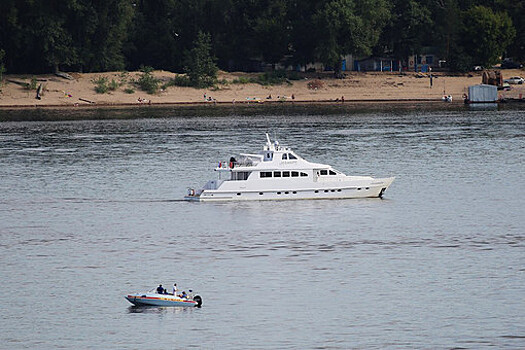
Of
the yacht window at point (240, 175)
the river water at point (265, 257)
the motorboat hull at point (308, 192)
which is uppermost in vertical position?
the yacht window at point (240, 175)

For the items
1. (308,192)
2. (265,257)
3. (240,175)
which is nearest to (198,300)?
(265,257)

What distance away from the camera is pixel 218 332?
179 feet

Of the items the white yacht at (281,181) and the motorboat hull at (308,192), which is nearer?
the white yacht at (281,181)

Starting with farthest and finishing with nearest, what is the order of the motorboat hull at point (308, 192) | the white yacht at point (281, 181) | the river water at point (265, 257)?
the motorboat hull at point (308, 192), the white yacht at point (281, 181), the river water at point (265, 257)

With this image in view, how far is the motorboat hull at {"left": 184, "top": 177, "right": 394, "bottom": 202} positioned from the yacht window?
1.05 meters

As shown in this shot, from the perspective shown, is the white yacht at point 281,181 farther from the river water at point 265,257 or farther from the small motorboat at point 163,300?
the small motorboat at point 163,300

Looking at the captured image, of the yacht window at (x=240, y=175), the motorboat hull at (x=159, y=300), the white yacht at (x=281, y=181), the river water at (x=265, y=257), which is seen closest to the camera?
the river water at (x=265, y=257)

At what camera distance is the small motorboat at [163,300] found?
191 feet

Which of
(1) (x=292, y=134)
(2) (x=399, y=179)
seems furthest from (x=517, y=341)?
(1) (x=292, y=134)

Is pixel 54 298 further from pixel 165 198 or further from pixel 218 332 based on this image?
pixel 165 198

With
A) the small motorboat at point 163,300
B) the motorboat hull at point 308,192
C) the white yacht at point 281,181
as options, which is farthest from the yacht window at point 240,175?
the small motorboat at point 163,300

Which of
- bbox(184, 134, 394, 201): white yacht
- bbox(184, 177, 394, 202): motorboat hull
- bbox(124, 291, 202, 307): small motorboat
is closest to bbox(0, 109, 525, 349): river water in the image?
bbox(124, 291, 202, 307): small motorboat

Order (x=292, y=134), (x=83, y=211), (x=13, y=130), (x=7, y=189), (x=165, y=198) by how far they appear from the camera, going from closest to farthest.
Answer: (x=83, y=211) → (x=165, y=198) → (x=7, y=189) → (x=292, y=134) → (x=13, y=130)

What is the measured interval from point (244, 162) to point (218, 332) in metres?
37.8
